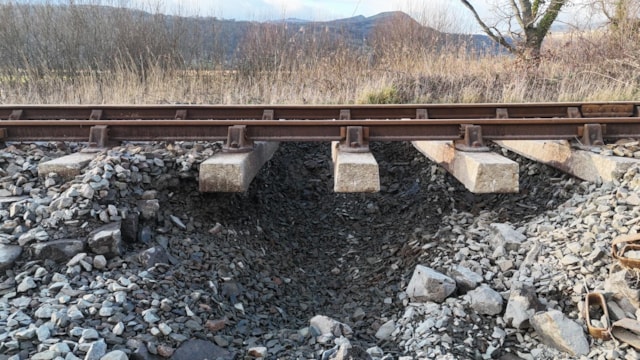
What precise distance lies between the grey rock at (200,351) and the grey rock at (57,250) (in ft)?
3.19

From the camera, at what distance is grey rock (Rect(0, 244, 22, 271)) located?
9.19 feet

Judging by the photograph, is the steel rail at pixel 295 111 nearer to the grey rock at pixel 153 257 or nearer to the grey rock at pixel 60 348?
the grey rock at pixel 153 257

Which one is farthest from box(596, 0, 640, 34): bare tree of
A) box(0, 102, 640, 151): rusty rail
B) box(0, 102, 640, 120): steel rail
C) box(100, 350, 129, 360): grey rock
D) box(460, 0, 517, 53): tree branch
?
box(100, 350, 129, 360): grey rock

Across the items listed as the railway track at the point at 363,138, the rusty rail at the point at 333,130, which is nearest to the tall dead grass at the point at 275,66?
the rusty rail at the point at 333,130

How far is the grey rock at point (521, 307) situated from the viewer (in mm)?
2814

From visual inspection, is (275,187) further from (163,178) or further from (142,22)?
(142,22)

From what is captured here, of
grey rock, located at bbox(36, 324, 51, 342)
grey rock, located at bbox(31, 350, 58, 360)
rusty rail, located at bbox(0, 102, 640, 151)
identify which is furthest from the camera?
rusty rail, located at bbox(0, 102, 640, 151)

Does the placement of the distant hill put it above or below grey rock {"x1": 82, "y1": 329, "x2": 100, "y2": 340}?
above

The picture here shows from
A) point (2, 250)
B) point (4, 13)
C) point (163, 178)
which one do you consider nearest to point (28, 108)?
point (163, 178)

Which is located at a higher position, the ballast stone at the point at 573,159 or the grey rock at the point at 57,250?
the ballast stone at the point at 573,159

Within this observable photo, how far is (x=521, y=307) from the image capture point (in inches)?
112

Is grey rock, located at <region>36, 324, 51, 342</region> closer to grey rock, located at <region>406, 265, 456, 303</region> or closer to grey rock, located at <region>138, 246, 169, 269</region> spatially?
grey rock, located at <region>138, 246, 169, 269</region>

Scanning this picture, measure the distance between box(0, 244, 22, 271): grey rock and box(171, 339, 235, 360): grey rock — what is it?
1.19 m

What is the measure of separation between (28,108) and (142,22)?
676 cm
